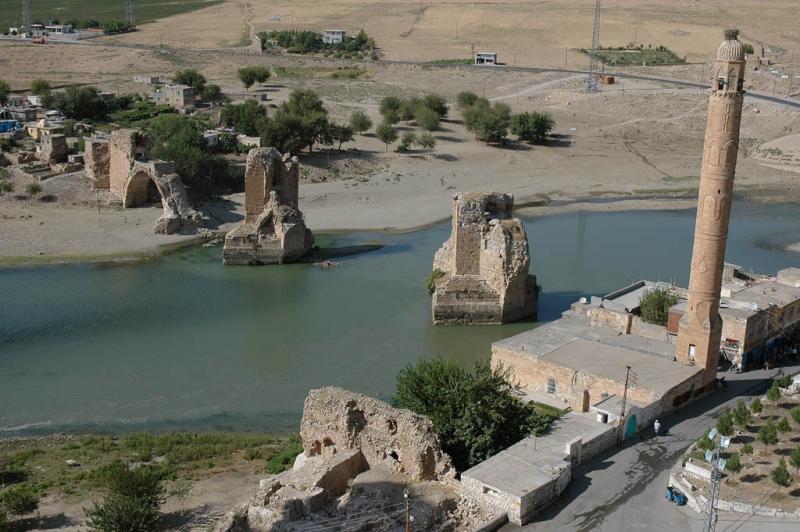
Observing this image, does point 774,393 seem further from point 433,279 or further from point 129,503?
point 129,503

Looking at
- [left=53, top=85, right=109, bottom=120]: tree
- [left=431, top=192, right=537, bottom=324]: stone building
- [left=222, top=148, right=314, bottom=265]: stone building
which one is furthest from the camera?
[left=53, top=85, right=109, bottom=120]: tree

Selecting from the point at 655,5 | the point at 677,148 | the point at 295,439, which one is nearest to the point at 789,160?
the point at 677,148

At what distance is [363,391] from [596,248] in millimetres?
17703

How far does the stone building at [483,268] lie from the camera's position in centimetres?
3109

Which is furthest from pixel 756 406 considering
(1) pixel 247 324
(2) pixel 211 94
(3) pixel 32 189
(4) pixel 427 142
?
(2) pixel 211 94

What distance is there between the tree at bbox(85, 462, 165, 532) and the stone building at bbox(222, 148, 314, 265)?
19.4m

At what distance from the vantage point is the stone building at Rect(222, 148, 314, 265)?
38.1 m

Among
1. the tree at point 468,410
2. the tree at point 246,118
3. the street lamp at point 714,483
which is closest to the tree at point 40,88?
the tree at point 246,118

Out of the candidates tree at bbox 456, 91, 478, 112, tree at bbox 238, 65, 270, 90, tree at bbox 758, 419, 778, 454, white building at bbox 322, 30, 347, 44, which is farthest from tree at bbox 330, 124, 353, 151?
white building at bbox 322, 30, 347, 44

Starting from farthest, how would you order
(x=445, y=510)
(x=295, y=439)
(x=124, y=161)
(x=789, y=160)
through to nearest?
(x=789, y=160), (x=124, y=161), (x=295, y=439), (x=445, y=510)

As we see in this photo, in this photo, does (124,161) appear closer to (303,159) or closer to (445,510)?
(303,159)

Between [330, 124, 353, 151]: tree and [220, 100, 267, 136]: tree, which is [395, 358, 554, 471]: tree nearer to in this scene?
[220, 100, 267, 136]: tree

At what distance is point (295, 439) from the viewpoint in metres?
23.0

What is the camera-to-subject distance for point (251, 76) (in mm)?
72625
